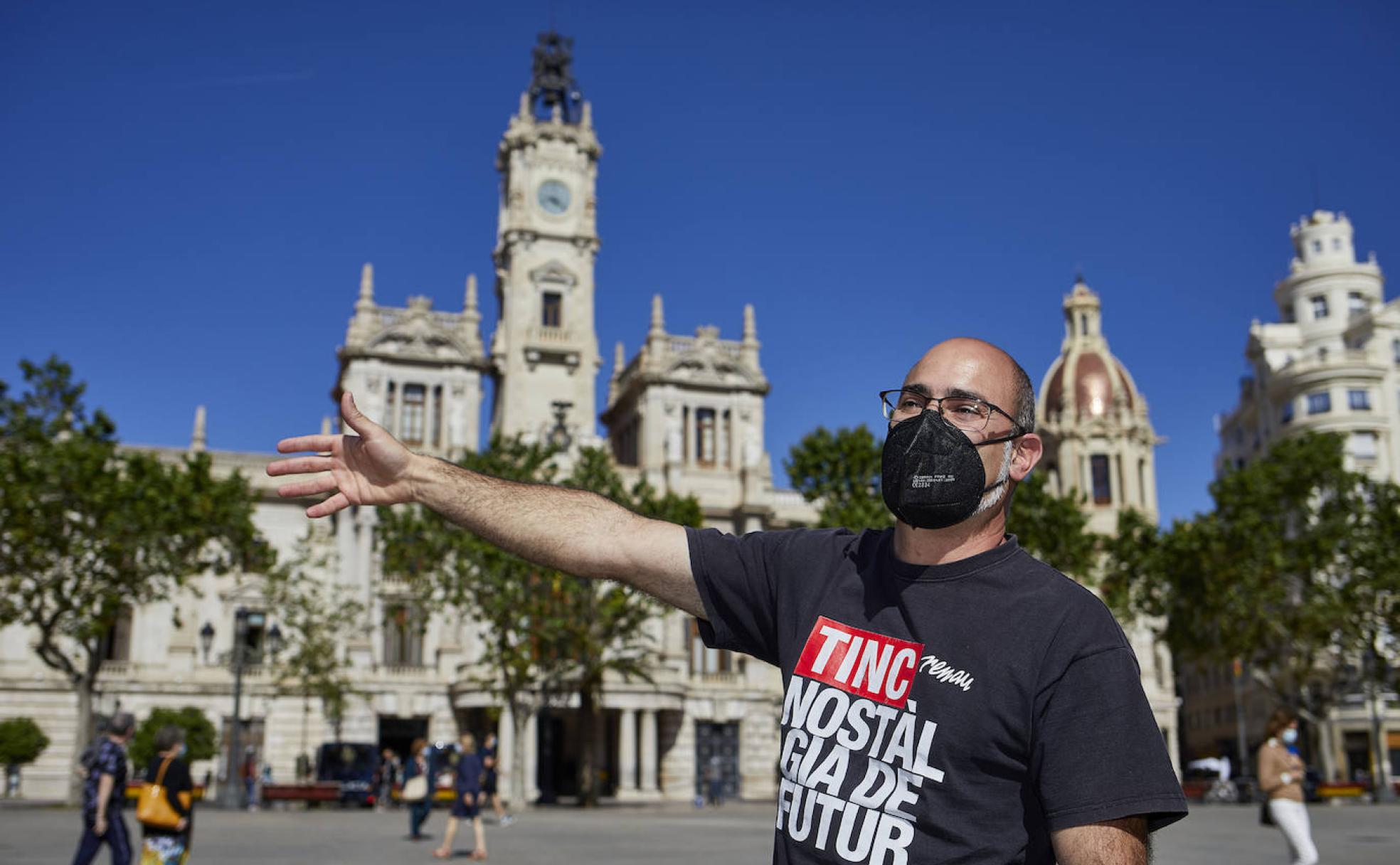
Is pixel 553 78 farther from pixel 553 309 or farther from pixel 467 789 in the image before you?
pixel 467 789

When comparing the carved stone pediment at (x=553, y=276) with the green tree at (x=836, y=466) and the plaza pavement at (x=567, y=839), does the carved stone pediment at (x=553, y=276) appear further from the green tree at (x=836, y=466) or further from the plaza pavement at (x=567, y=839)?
the plaza pavement at (x=567, y=839)

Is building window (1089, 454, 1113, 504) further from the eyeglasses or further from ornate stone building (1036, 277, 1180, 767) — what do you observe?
the eyeglasses

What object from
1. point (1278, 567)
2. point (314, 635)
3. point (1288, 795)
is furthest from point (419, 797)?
point (1278, 567)

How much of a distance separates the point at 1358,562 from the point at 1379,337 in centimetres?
2646

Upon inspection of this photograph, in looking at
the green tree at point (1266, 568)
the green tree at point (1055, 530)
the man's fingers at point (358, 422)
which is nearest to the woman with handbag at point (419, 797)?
the man's fingers at point (358, 422)

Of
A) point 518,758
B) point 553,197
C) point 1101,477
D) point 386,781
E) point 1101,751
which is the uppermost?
point 553,197

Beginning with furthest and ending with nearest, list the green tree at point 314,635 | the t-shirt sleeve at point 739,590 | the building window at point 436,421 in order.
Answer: the building window at point 436,421
the green tree at point 314,635
the t-shirt sleeve at point 739,590

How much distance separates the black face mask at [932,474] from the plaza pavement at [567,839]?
13296mm

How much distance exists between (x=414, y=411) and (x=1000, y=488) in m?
53.2

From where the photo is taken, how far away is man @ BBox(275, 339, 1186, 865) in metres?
2.93

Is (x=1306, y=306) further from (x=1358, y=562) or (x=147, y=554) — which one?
(x=147, y=554)

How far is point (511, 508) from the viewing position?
379 cm

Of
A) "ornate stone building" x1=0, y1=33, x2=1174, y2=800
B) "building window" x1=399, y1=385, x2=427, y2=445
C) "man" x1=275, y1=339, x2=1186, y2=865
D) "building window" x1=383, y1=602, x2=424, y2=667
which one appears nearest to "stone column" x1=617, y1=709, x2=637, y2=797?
"ornate stone building" x1=0, y1=33, x2=1174, y2=800

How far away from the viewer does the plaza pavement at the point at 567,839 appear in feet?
58.1
